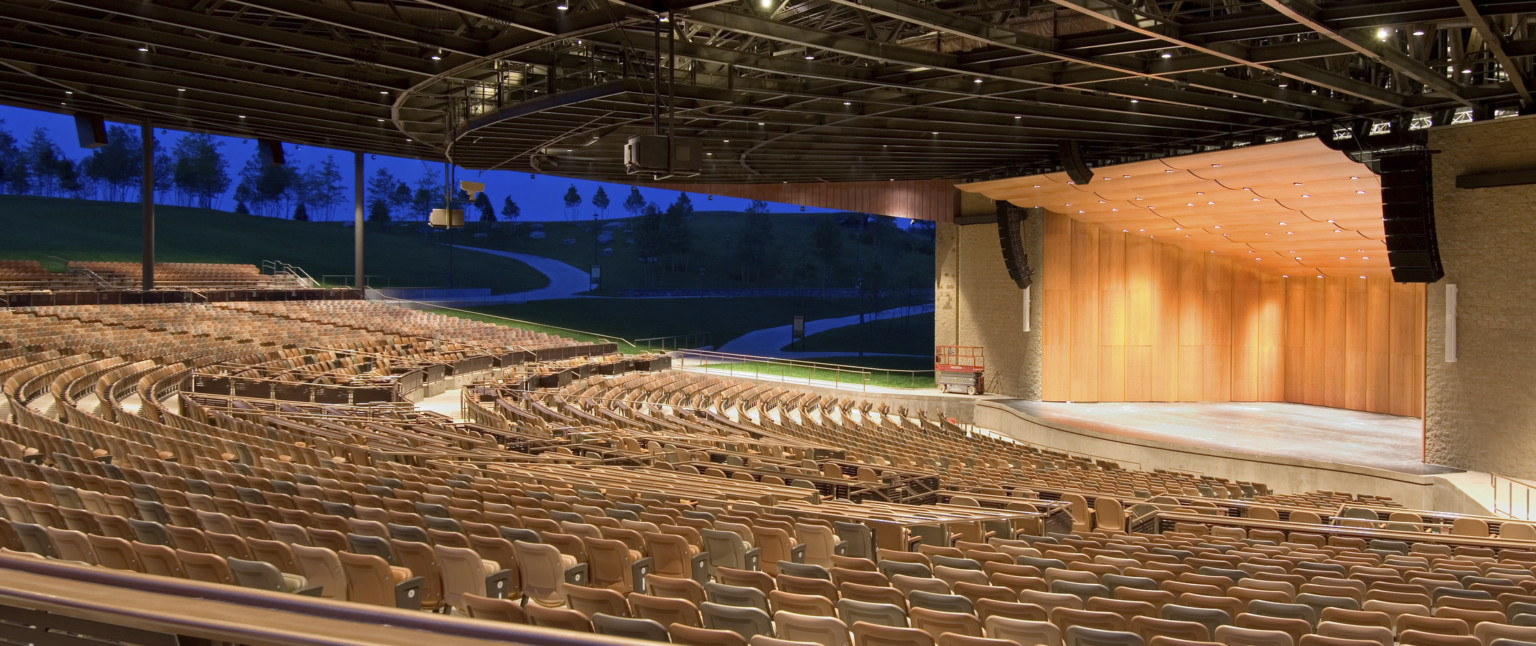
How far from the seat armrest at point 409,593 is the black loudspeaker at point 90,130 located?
2869 cm

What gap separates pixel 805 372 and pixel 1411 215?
737 inches

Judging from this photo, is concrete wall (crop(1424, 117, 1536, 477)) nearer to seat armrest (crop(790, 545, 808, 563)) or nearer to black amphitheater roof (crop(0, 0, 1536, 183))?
black amphitheater roof (crop(0, 0, 1536, 183))

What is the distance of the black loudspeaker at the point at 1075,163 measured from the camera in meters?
23.6

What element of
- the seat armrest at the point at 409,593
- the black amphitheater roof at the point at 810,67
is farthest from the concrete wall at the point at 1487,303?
the seat armrest at the point at 409,593

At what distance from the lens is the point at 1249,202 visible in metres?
24.1

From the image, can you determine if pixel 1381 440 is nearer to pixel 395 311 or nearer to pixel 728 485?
pixel 728 485

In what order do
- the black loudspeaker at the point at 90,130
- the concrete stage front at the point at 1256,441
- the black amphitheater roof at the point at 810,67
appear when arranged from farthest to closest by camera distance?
the black loudspeaker at the point at 90,130
the concrete stage front at the point at 1256,441
the black amphitheater roof at the point at 810,67

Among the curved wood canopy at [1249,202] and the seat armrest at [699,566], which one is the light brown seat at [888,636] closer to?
the seat armrest at [699,566]

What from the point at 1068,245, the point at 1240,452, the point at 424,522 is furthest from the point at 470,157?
the point at 424,522

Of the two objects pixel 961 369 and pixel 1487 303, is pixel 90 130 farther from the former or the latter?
pixel 1487 303

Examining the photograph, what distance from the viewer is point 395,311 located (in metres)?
36.2

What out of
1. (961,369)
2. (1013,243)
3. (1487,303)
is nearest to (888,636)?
(1487,303)

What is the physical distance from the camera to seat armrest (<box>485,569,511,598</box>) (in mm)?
5336

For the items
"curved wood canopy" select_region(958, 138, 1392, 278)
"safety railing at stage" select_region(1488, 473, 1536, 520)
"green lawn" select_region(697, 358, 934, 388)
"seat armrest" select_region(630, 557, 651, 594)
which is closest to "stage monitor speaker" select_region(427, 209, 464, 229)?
"green lawn" select_region(697, 358, 934, 388)
